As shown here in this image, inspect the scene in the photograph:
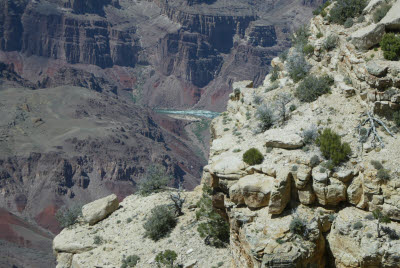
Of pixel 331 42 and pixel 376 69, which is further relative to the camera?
pixel 331 42

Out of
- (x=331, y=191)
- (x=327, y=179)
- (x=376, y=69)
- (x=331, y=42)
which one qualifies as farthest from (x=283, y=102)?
(x=331, y=191)

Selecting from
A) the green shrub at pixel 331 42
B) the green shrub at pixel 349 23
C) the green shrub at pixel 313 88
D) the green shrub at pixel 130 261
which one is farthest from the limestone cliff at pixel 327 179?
the green shrub at pixel 130 261

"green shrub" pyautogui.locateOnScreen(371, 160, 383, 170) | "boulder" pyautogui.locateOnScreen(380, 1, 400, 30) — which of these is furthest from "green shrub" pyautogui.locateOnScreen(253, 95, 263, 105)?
"green shrub" pyautogui.locateOnScreen(371, 160, 383, 170)

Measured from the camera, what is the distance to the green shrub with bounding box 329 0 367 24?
30109 mm

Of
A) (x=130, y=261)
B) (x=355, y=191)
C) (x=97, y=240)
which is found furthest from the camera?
(x=97, y=240)

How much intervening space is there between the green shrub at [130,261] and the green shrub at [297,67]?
47.2 feet

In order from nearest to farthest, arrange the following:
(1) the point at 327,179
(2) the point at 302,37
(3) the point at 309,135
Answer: (1) the point at 327,179 → (3) the point at 309,135 → (2) the point at 302,37

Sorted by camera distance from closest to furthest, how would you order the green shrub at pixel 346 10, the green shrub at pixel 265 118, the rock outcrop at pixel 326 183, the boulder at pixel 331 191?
1. the rock outcrop at pixel 326 183
2. the boulder at pixel 331 191
3. the green shrub at pixel 265 118
4. the green shrub at pixel 346 10

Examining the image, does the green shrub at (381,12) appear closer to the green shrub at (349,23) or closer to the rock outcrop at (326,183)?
the rock outcrop at (326,183)

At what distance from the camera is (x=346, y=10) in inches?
1187

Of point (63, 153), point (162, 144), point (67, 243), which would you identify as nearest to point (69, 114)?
point (63, 153)

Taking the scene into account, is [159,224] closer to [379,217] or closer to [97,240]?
[97,240]

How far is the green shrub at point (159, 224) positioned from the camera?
102ft

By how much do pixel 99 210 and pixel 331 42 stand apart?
19749mm
